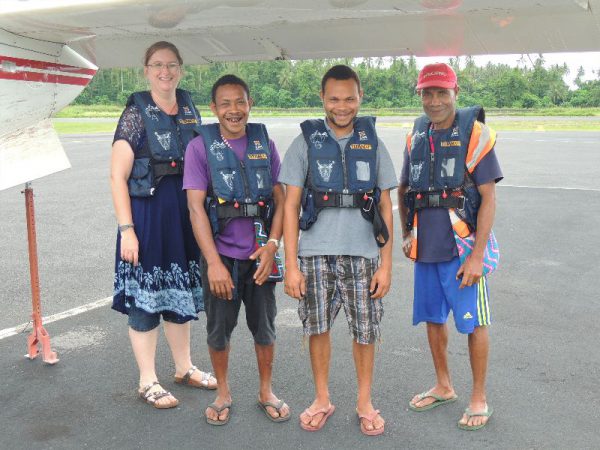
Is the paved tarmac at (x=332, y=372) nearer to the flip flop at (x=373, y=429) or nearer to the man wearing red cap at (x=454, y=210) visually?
the flip flop at (x=373, y=429)

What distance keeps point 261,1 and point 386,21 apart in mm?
851

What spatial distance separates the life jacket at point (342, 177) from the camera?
312cm

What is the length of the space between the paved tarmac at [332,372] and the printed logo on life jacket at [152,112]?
1.70 meters

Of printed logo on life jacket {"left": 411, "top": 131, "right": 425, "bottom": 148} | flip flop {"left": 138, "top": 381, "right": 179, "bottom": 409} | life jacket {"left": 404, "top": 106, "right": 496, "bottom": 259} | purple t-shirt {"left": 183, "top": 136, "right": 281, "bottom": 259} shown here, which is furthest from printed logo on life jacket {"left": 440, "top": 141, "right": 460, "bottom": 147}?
flip flop {"left": 138, "top": 381, "right": 179, "bottom": 409}

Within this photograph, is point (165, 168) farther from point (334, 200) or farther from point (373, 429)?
point (373, 429)

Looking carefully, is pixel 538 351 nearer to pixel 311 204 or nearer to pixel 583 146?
→ pixel 311 204

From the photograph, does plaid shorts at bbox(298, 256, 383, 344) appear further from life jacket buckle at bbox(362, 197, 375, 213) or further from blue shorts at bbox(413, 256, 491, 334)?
blue shorts at bbox(413, 256, 491, 334)

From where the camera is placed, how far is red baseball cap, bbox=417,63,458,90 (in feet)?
10.6

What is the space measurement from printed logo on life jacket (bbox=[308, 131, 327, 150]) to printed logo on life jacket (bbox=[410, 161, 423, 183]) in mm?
569

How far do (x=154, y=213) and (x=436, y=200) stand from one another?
1.57 m

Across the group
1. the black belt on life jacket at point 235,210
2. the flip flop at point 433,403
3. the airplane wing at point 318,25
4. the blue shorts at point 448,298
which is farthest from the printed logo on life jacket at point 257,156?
the flip flop at point 433,403

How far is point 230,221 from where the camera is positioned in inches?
127

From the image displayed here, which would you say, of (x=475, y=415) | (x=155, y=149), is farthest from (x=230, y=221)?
(x=475, y=415)

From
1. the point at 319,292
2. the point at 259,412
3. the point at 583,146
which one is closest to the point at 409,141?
the point at 319,292
